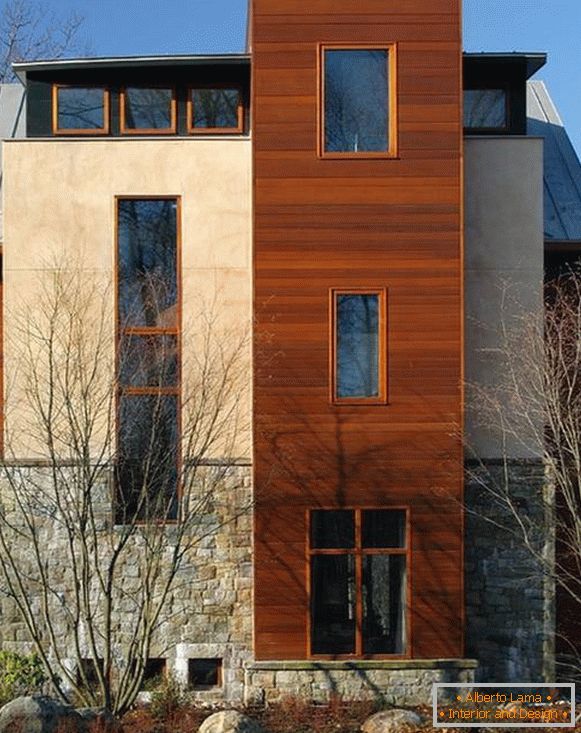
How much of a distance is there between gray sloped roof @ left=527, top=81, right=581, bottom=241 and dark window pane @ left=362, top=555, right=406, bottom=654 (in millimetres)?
5168

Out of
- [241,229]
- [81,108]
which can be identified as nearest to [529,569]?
[241,229]

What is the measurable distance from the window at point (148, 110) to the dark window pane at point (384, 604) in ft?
20.7

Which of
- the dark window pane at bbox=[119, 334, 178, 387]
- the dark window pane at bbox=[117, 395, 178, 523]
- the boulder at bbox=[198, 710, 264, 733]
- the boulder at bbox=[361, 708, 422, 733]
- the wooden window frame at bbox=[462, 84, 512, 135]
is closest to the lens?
the boulder at bbox=[198, 710, 264, 733]

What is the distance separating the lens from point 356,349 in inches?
468

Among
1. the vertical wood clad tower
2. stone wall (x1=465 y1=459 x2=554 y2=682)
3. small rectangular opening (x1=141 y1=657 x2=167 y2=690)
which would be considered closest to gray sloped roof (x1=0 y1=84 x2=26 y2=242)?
the vertical wood clad tower

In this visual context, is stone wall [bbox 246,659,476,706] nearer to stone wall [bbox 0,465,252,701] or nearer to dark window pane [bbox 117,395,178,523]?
stone wall [bbox 0,465,252,701]

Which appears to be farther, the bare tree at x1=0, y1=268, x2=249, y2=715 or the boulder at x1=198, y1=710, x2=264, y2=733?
the bare tree at x1=0, y1=268, x2=249, y2=715

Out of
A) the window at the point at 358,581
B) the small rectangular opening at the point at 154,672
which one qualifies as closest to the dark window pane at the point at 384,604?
the window at the point at 358,581

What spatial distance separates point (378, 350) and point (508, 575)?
3.43m

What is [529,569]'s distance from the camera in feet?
40.6

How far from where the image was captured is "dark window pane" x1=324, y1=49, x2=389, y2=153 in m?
11.9

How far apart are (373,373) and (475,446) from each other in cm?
175

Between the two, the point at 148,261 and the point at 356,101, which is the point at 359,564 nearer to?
the point at 148,261

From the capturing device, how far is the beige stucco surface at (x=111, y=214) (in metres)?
12.4
